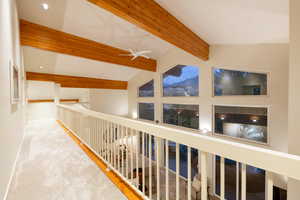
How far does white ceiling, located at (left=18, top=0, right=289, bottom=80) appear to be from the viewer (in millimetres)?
2508

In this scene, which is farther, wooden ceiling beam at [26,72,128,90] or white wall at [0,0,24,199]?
wooden ceiling beam at [26,72,128,90]

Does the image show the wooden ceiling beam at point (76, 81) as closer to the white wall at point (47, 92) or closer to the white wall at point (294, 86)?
the white wall at point (47, 92)

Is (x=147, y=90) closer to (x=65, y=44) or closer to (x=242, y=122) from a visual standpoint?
(x=65, y=44)

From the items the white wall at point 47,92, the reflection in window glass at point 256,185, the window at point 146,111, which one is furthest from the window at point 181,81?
the white wall at point 47,92

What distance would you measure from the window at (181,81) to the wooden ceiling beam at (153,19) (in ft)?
6.27

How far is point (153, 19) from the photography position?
304 centimetres

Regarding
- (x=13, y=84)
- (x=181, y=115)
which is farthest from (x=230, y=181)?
(x=13, y=84)

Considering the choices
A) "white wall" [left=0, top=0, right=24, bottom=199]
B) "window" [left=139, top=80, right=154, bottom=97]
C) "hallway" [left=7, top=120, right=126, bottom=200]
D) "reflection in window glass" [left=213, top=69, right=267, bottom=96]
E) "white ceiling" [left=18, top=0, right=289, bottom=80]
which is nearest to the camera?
"white wall" [left=0, top=0, right=24, bottom=199]

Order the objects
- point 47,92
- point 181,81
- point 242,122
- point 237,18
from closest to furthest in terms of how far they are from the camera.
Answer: point 237,18 → point 242,122 → point 181,81 → point 47,92

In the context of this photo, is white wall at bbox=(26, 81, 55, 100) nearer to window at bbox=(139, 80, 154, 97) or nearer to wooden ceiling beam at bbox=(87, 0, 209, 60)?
window at bbox=(139, 80, 154, 97)

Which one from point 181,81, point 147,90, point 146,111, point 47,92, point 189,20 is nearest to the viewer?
point 189,20

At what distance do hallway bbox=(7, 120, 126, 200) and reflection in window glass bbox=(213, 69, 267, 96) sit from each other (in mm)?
4549

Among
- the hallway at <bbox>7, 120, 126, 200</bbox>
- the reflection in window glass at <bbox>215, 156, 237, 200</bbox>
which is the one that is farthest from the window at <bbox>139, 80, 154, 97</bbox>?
the hallway at <bbox>7, 120, 126, 200</bbox>

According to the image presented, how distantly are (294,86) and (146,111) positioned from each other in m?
7.93
